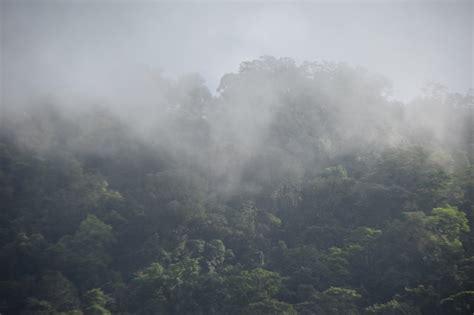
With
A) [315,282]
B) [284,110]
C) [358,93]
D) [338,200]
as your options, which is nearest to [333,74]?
[358,93]

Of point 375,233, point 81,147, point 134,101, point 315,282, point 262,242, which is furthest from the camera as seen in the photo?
point 134,101

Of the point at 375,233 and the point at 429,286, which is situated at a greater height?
the point at 375,233

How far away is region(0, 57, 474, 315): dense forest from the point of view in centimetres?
1906

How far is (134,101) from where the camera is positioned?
111ft

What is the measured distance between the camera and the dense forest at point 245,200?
62.5 feet

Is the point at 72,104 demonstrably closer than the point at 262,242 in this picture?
No

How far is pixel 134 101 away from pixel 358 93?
14874mm

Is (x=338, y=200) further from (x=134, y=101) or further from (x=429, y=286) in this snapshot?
(x=134, y=101)

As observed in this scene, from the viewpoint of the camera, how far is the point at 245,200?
25625mm

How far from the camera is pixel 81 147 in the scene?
95.3 feet

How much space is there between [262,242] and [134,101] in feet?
50.8

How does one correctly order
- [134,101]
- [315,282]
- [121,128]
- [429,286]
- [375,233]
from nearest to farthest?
[429,286] < [315,282] < [375,233] < [121,128] < [134,101]

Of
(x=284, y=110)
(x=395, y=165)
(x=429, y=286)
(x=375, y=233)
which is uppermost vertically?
(x=284, y=110)

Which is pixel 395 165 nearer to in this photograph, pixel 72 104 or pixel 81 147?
pixel 81 147
